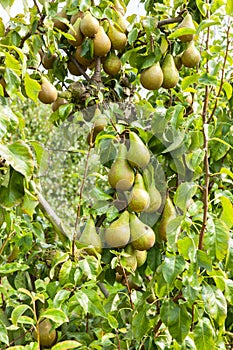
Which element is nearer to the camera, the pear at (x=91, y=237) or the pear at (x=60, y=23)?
the pear at (x=91, y=237)

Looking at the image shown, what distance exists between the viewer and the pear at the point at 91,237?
3.41ft

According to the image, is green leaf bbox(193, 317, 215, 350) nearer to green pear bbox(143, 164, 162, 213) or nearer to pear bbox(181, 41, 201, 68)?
green pear bbox(143, 164, 162, 213)

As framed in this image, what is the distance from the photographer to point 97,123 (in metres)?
1.11

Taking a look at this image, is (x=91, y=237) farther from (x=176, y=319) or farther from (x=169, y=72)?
(x=169, y=72)

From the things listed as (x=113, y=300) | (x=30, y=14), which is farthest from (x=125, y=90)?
(x=113, y=300)

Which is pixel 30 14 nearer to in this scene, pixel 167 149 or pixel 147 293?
pixel 167 149

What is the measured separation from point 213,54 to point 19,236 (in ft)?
1.57

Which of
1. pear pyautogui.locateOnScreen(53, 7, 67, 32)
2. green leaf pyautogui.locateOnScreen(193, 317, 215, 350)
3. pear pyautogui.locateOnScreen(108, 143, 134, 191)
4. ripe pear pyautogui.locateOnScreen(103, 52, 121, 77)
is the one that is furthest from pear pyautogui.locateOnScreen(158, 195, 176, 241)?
pear pyautogui.locateOnScreen(53, 7, 67, 32)

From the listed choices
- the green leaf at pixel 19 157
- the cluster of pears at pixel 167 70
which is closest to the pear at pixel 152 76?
the cluster of pears at pixel 167 70

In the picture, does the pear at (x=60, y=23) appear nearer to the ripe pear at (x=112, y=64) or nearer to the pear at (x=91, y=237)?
the ripe pear at (x=112, y=64)

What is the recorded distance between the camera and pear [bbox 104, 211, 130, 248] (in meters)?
1.01

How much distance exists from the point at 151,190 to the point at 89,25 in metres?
0.35

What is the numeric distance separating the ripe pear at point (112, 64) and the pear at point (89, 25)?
88 mm

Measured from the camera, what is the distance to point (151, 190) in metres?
1.03
